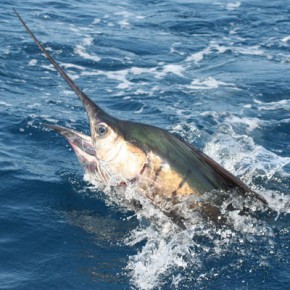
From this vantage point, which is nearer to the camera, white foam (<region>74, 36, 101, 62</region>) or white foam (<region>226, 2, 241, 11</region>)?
white foam (<region>74, 36, 101, 62</region>)

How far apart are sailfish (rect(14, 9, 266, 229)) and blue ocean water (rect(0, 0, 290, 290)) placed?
0.40 metres

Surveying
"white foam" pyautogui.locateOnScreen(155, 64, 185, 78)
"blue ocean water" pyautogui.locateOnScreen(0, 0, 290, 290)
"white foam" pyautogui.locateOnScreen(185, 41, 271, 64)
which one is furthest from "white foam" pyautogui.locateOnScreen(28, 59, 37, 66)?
"white foam" pyautogui.locateOnScreen(185, 41, 271, 64)

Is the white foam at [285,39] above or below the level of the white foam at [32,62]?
below

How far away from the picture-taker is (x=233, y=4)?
2100 centimetres

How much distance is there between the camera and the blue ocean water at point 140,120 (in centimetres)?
672

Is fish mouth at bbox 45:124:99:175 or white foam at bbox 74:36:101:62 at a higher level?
fish mouth at bbox 45:124:99:175

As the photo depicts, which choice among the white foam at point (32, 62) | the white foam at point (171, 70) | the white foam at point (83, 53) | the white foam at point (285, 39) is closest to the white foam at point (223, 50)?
the white foam at point (171, 70)

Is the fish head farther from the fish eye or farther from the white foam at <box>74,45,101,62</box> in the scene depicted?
the white foam at <box>74,45,101,62</box>

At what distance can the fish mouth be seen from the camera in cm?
714

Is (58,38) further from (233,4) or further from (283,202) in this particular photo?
(283,202)

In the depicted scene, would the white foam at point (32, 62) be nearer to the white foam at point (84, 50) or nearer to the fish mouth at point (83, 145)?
the white foam at point (84, 50)

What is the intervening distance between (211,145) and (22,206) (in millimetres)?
3187

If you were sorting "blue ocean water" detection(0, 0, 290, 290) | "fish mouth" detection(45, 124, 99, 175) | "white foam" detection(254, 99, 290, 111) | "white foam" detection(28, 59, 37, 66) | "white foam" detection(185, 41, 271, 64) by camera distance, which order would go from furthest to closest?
"white foam" detection(185, 41, 271, 64) → "white foam" detection(28, 59, 37, 66) → "white foam" detection(254, 99, 290, 111) → "fish mouth" detection(45, 124, 99, 175) → "blue ocean water" detection(0, 0, 290, 290)

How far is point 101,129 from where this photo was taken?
693 centimetres
